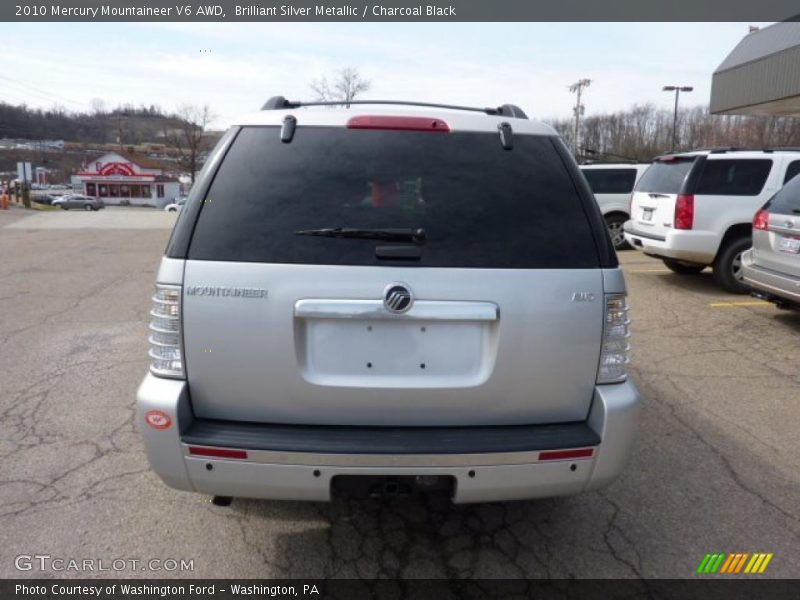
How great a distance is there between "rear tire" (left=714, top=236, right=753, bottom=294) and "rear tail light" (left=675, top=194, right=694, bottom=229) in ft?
2.41

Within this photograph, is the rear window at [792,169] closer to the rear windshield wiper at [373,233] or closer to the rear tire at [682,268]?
the rear tire at [682,268]

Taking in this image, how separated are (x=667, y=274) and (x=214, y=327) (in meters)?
9.44

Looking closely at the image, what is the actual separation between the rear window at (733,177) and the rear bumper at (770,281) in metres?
1.82

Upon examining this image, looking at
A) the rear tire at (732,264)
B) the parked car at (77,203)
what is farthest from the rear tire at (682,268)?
the parked car at (77,203)

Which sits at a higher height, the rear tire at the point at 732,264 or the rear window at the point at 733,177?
the rear window at the point at 733,177

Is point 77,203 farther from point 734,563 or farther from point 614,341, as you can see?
point 734,563

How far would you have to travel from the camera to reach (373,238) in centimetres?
216

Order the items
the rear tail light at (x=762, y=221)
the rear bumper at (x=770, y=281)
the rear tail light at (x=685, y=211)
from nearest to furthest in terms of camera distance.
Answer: the rear bumper at (x=770, y=281) → the rear tail light at (x=762, y=221) → the rear tail light at (x=685, y=211)

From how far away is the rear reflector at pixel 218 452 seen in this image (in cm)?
209

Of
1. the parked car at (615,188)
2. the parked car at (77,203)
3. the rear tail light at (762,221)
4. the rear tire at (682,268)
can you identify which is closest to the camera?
the rear tail light at (762,221)

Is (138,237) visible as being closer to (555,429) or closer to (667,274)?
(667,274)

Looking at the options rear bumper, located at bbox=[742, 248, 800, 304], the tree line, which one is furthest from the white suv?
the tree line

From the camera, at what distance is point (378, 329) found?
2.15 metres

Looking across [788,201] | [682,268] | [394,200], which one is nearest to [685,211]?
[682,268]
